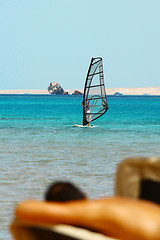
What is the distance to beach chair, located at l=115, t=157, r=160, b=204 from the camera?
1.90 m

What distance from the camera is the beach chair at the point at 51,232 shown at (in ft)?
5.20

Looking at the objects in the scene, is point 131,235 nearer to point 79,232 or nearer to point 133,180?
point 79,232

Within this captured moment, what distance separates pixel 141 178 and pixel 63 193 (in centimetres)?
42

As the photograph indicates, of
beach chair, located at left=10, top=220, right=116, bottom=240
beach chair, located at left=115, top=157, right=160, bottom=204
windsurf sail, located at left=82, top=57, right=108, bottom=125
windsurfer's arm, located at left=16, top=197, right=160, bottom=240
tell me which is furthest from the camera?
windsurf sail, located at left=82, top=57, right=108, bottom=125

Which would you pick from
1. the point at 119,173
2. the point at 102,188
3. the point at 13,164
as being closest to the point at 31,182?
the point at 102,188

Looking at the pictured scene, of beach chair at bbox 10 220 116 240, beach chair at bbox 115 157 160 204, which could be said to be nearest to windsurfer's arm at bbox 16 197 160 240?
beach chair at bbox 10 220 116 240

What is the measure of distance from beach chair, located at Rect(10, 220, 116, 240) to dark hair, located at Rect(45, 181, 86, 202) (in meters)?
0.10

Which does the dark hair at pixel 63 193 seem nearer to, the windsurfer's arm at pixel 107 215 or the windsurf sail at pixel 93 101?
the windsurfer's arm at pixel 107 215

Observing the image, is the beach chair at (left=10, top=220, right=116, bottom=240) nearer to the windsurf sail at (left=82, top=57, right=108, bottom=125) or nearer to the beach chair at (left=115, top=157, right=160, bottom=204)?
the beach chair at (left=115, top=157, right=160, bottom=204)

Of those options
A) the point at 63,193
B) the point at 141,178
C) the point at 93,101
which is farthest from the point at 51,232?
the point at 93,101

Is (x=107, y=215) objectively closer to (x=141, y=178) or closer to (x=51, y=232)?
(x=51, y=232)

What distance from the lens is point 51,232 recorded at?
5.32 feet

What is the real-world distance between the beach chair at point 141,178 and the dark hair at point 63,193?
339 millimetres

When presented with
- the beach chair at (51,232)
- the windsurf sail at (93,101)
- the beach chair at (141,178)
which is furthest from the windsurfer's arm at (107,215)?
the windsurf sail at (93,101)
